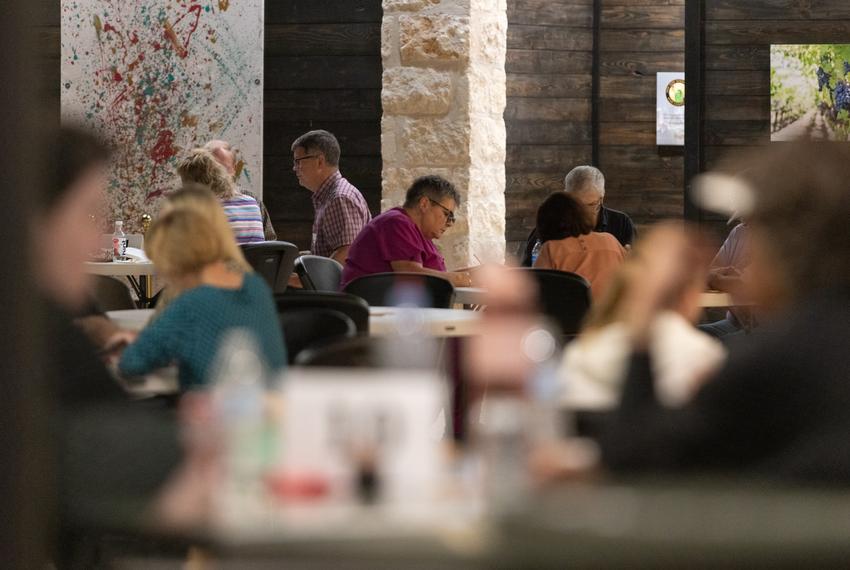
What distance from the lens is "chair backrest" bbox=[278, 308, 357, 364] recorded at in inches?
53.3

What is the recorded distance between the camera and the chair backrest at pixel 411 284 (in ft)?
11.2

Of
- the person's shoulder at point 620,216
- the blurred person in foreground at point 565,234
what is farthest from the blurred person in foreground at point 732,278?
the person's shoulder at point 620,216

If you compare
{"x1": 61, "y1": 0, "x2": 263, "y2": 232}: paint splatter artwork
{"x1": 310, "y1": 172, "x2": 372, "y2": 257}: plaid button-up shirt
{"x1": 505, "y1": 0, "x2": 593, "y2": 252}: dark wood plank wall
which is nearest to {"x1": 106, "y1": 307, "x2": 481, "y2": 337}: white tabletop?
{"x1": 310, "y1": 172, "x2": 372, "y2": 257}: plaid button-up shirt

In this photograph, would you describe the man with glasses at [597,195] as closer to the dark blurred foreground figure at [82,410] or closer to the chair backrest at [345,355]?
the chair backrest at [345,355]

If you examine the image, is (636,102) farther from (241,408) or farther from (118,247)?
(241,408)

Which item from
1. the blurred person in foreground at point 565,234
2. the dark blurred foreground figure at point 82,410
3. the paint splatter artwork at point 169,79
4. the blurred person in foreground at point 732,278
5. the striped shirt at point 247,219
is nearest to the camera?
the dark blurred foreground figure at point 82,410

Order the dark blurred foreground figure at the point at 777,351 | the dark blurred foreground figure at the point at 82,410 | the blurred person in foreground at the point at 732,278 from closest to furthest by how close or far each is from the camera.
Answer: the dark blurred foreground figure at the point at 82,410, the dark blurred foreground figure at the point at 777,351, the blurred person in foreground at the point at 732,278

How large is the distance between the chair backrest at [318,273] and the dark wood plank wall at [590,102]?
2.54 meters

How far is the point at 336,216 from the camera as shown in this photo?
4809 millimetres

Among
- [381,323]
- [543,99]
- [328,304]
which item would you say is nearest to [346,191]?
[543,99]

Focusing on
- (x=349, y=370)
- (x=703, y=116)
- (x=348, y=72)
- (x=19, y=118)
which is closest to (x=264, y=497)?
(x=349, y=370)

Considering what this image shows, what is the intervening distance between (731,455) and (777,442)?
56 millimetres

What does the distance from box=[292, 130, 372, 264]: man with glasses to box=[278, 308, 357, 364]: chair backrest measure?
118 inches

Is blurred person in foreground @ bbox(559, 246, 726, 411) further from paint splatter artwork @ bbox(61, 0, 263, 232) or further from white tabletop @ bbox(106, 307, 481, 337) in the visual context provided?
paint splatter artwork @ bbox(61, 0, 263, 232)
